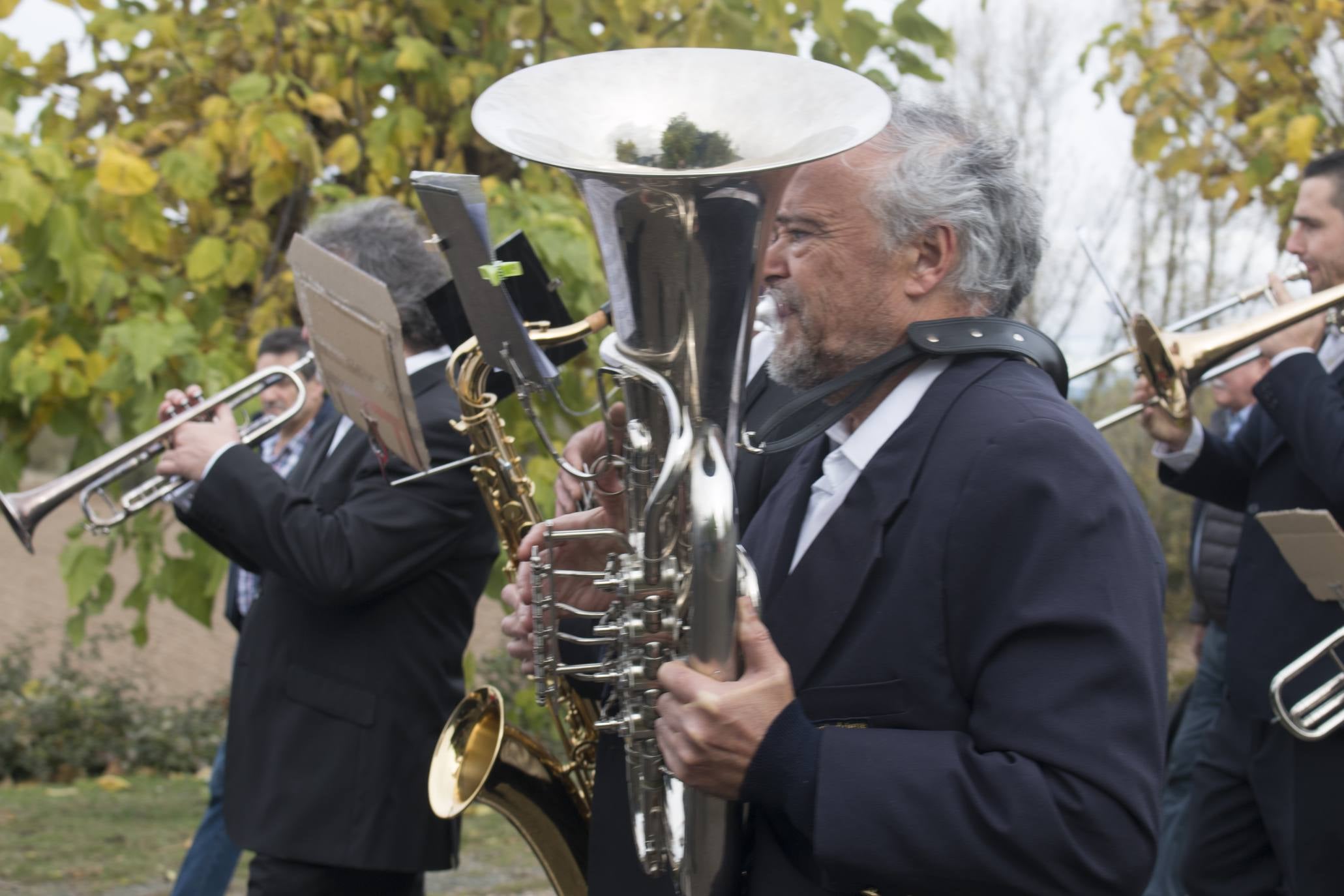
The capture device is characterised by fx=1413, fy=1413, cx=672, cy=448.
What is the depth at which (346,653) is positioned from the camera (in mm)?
3111

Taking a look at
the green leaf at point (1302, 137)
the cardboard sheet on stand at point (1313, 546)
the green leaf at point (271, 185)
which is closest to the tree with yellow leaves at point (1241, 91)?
the green leaf at point (1302, 137)

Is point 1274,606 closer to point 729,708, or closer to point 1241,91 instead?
point 729,708

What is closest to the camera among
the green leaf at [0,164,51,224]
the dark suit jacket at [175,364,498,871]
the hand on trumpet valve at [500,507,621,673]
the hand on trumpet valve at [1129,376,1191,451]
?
the hand on trumpet valve at [500,507,621,673]

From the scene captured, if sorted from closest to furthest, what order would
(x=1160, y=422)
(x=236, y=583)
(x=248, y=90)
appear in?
1. (x=1160, y=422)
2. (x=236, y=583)
3. (x=248, y=90)

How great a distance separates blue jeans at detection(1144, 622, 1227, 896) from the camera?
446 cm

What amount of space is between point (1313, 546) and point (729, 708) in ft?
6.08

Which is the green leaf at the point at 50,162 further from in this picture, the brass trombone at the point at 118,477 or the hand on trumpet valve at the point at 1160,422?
the hand on trumpet valve at the point at 1160,422

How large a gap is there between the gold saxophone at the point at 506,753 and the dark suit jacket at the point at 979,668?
113cm

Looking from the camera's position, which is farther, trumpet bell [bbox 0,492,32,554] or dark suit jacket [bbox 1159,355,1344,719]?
trumpet bell [bbox 0,492,32,554]

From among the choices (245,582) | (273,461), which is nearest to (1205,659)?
(245,582)

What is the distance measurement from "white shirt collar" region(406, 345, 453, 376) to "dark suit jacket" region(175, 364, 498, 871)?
0.08m

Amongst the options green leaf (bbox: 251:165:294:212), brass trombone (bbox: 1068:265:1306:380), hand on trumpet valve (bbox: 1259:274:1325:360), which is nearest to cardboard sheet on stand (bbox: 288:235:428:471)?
brass trombone (bbox: 1068:265:1306:380)

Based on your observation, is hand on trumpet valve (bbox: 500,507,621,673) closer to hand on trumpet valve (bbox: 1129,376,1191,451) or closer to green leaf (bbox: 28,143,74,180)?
hand on trumpet valve (bbox: 1129,376,1191,451)

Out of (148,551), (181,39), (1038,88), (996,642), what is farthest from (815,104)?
(1038,88)
